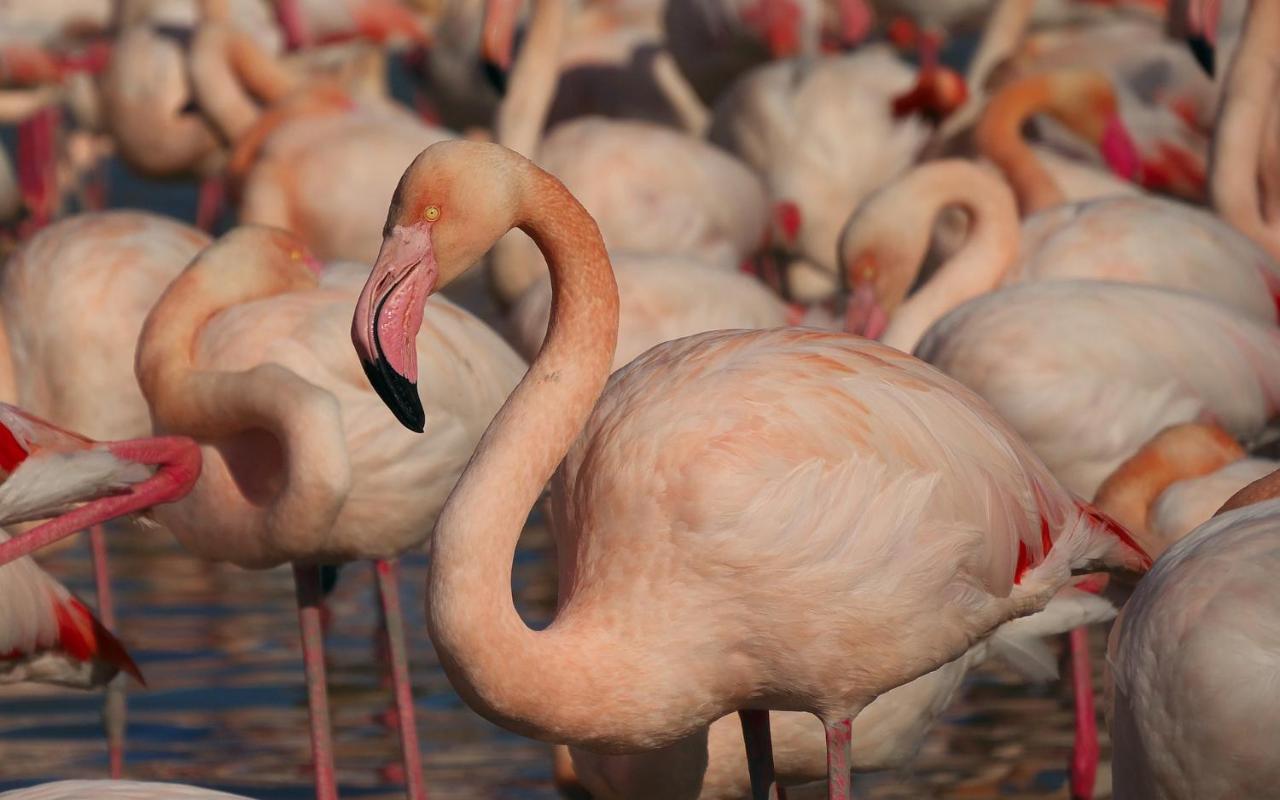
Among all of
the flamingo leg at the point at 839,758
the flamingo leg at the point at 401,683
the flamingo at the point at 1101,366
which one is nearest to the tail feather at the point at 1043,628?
the flamingo leg at the point at 839,758

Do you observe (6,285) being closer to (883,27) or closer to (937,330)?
(937,330)

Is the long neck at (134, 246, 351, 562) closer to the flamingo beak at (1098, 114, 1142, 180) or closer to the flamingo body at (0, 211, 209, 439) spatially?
the flamingo body at (0, 211, 209, 439)

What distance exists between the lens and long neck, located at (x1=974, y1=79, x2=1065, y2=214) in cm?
775

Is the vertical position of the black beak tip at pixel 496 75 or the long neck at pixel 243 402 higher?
the long neck at pixel 243 402

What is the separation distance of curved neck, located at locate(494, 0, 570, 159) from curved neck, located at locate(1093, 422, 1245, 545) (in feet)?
13.2

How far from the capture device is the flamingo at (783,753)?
439cm

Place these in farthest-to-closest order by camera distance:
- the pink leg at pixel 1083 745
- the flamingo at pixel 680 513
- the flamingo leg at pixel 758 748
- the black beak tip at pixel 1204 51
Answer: the black beak tip at pixel 1204 51, the pink leg at pixel 1083 745, the flamingo leg at pixel 758 748, the flamingo at pixel 680 513

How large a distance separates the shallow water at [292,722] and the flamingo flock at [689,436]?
6cm

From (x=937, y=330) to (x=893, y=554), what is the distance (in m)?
2.16

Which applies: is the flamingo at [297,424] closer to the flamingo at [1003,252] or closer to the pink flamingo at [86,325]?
the pink flamingo at [86,325]

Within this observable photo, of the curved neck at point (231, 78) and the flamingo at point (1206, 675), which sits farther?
the curved neck at point (231, 78)

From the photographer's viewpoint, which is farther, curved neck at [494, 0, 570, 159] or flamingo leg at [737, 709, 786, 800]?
curved neck at [494, 0, 570, 159]

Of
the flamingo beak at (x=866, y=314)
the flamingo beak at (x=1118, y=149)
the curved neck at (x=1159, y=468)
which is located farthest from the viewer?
the flamingo beak at (x=1118, y=149)

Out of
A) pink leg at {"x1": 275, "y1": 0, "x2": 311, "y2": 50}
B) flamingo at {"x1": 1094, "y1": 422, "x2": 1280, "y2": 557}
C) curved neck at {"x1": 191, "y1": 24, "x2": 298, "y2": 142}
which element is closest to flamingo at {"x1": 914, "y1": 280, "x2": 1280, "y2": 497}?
flamingo at {"x1": 1094, "y1": 422, "x2": 1280, "y2": 557}
